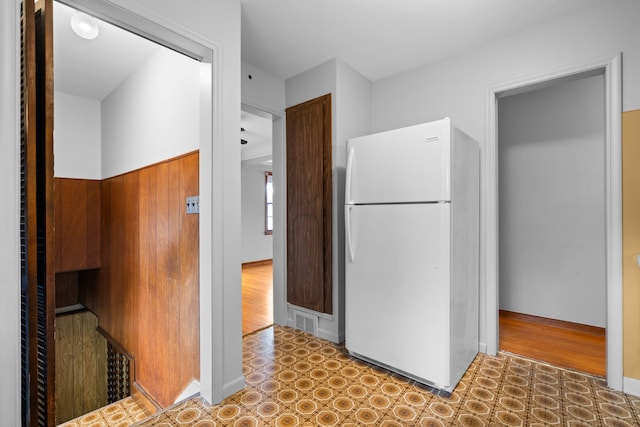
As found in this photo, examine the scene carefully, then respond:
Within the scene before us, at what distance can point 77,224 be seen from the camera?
3.36m

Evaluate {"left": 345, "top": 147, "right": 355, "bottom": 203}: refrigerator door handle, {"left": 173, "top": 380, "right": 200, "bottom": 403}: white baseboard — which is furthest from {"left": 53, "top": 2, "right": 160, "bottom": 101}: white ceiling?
{"left": 173, "top": 380, "right": 200, "bottom": 403}: white baseboard

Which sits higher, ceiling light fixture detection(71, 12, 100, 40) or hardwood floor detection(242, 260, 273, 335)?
ceiling light fixture detection(71, 12, 100, 40)

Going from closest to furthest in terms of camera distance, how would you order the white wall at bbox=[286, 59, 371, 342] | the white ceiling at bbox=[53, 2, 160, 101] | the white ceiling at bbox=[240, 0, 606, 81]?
the white ceiling at bbox=[240, 0, 606, 81] < the white ceiling at bbox=[53, 2, 160, 101] < the white wall at bbox=[286, 59, 371, 342]

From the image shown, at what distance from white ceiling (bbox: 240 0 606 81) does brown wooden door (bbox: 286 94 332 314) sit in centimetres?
45

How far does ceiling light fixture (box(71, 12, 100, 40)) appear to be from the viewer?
209 cm

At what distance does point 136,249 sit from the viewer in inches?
109

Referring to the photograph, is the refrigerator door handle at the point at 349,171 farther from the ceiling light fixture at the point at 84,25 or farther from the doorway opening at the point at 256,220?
the ceiling light fixture at the point at 84,25

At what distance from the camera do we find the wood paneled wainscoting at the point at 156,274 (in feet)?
7.04

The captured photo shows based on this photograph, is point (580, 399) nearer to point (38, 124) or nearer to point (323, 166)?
point (323, 166)

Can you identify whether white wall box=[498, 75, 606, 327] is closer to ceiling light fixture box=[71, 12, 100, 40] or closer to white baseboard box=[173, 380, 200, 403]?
white baseboard box=[173, 380, 200, 403]

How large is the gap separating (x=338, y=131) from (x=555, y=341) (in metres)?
2.62

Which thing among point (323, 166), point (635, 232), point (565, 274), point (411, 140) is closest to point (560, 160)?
point (565, 274)

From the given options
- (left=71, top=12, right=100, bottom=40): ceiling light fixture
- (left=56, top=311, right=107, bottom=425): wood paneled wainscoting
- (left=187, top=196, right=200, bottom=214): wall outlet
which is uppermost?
(left=71, top=12, right=100, bottom=40): ceiling light fixture

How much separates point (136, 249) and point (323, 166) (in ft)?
6.05
